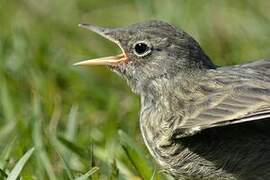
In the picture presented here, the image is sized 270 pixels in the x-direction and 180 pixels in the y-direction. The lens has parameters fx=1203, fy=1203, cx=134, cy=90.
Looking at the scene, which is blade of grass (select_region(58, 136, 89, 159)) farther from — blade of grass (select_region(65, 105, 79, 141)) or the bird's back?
the bird's back

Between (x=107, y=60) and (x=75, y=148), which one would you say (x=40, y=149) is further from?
(x=107, y=60)

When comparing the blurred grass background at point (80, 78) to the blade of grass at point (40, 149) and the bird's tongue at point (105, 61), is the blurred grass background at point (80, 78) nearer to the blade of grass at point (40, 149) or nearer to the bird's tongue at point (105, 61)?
the blade of grass at point (40, 149)

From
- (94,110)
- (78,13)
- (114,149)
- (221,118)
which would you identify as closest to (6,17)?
(78,13)

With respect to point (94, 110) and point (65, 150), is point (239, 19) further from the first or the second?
point (65, 150)

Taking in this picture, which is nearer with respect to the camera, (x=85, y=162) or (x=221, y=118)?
(x=221, y=118)

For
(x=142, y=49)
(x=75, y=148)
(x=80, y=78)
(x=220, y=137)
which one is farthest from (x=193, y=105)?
(x=80, y=78)

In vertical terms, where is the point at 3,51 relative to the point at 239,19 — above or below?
below
